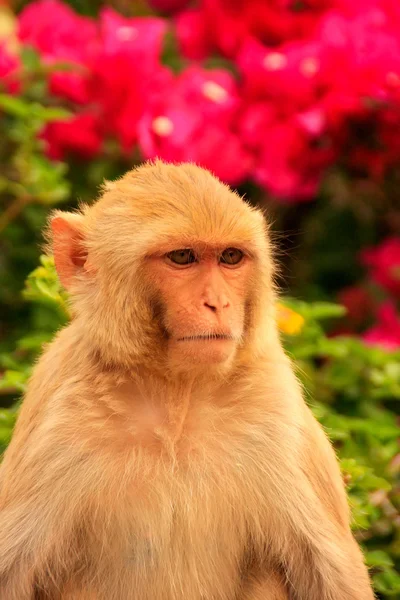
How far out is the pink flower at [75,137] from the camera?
497cm

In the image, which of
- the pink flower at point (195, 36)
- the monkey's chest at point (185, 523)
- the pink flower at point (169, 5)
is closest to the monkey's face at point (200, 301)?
the monkey's chest at point (185, 523)

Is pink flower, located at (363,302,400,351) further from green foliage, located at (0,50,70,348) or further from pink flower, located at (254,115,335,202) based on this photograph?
green foliage, located at (0,50,70,348)

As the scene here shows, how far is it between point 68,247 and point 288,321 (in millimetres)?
1026

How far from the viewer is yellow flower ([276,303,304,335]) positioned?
3.90m

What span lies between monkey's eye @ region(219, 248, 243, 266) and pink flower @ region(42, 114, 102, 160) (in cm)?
208

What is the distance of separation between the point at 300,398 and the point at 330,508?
0.28 m

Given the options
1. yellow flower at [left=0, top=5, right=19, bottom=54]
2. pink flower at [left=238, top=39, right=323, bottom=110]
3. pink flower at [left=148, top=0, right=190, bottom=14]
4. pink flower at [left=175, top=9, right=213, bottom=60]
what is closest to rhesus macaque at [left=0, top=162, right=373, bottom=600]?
pink flower at [left=238, top=39, right=323, bottom=110]

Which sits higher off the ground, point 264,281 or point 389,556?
point 264,281

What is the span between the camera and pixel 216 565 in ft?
9.77

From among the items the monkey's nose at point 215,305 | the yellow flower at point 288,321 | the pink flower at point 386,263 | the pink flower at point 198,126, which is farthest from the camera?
the pink flower at point 386,263

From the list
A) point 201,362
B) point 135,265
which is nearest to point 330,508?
point 201,362

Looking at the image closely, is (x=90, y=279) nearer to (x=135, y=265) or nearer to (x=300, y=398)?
(x=135, y=265)

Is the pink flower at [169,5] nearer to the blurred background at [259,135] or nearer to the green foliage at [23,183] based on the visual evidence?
the blurred background at [259,135]

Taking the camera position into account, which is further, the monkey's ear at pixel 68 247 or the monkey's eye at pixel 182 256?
the monkey's ear at pixel 68 247
